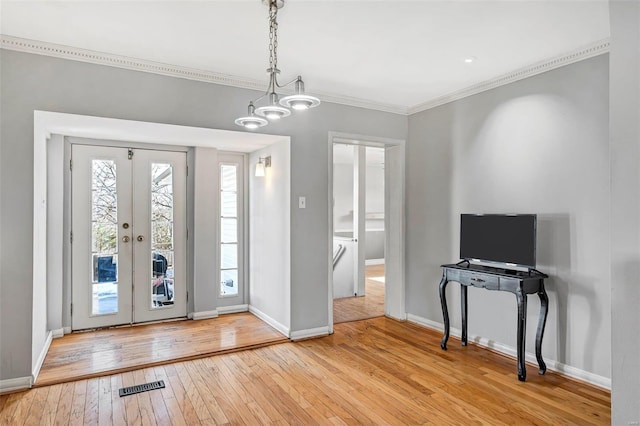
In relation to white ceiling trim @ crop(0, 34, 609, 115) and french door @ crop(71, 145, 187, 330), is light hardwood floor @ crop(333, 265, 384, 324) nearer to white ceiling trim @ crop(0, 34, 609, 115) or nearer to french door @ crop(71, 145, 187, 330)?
french door @ crop(71, 145, 187, 330)

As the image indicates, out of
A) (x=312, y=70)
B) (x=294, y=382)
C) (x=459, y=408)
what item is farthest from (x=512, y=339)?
(x=312, y=70)

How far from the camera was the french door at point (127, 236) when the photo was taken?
4.33 metres

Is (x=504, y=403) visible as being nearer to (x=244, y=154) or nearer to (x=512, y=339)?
(x=512, y=339)

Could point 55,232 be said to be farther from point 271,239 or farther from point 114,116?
point 271,239

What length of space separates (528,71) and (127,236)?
4.43 m

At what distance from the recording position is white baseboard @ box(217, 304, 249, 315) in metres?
5.12

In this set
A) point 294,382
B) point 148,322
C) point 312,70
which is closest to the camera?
point 294,382

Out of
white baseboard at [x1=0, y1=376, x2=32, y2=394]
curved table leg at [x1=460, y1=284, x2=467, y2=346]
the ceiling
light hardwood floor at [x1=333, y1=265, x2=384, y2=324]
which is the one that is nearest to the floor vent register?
white baseboard at [x1=0, y1=376, x2=32, y2=394]

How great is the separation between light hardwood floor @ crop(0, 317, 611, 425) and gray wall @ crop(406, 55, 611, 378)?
40cm

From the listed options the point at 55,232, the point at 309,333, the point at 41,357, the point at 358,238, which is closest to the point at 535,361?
the point at 309,333

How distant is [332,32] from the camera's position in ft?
9.48

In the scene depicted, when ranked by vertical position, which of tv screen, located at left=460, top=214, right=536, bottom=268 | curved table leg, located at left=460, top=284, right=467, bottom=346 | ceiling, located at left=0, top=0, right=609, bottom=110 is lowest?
curved table leg, located at left=460, top=284, right=467, bottom=346

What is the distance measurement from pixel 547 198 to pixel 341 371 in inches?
90.5

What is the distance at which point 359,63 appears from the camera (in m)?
3.48
